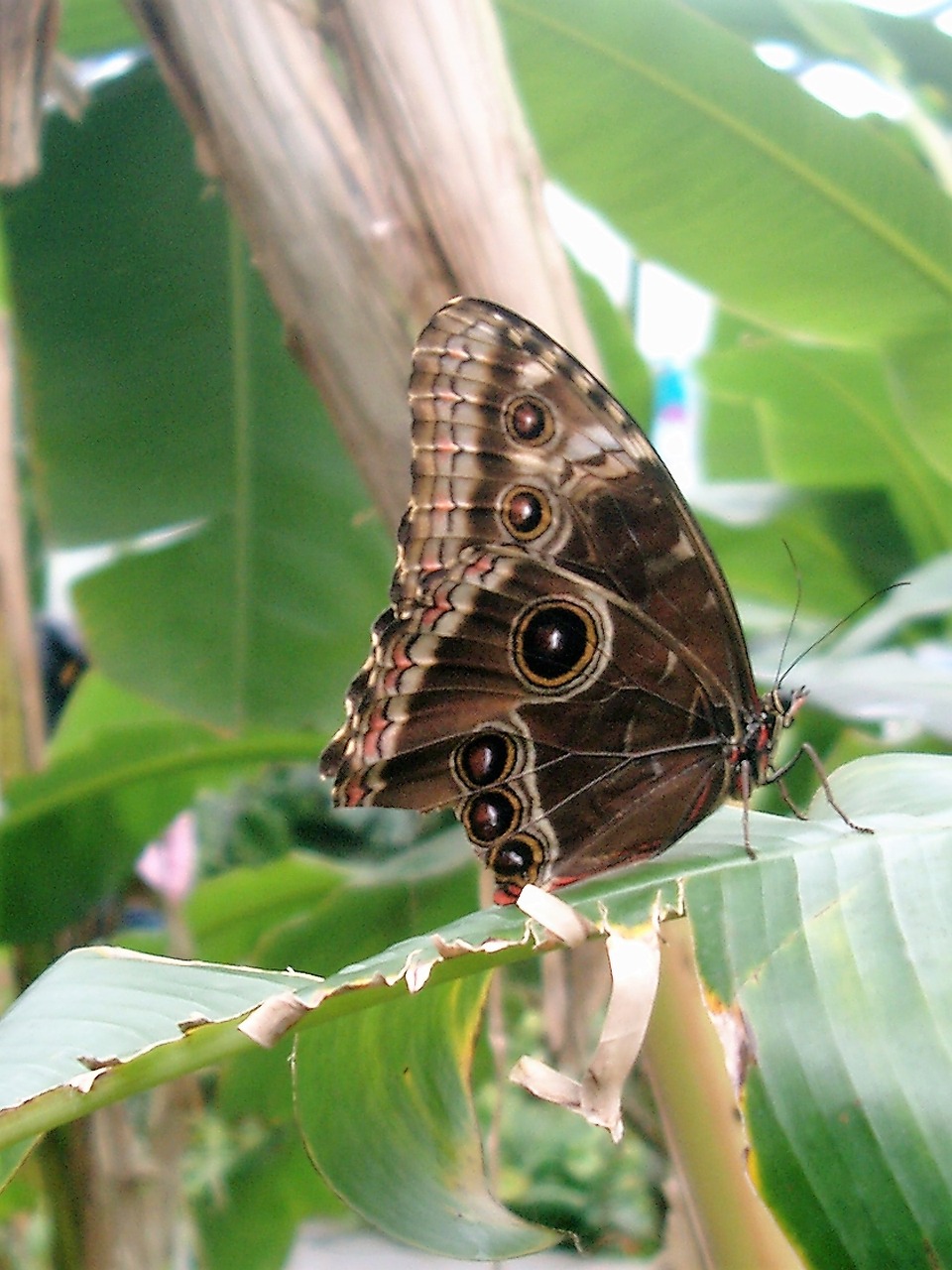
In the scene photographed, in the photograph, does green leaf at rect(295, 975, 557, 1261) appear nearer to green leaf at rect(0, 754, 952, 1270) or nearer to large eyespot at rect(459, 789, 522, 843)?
green leaf at rect(0, 754, 952, 1270)

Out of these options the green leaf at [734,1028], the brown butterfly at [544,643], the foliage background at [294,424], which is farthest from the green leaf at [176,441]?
the green leaf at [734,1028]

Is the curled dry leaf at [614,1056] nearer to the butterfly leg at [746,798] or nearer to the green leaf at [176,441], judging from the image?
the butterfly leg at [746,798]

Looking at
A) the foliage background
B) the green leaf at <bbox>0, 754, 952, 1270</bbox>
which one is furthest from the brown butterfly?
the foliage background

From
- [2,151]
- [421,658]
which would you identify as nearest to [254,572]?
[2,151]

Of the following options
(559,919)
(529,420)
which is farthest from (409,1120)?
(529,420)

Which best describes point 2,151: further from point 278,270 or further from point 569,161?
point 569,161
